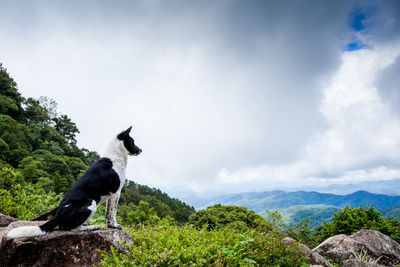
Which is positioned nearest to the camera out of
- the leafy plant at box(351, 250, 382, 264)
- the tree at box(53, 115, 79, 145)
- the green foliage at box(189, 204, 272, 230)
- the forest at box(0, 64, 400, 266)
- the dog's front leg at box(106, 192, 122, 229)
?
the forest at box(0, 64, 400, 266)

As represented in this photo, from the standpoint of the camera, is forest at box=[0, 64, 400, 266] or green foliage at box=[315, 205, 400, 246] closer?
forest at box=[0, 64, 400, 266]

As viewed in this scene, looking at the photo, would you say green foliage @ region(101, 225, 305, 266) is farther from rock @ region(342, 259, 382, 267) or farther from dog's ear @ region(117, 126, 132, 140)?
rock @ region(342, 259, 382, 267)

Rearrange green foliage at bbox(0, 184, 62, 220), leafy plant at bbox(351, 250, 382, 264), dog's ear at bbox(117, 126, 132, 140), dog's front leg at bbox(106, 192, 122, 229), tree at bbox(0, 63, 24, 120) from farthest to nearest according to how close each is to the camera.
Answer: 1. tree at bbox(0, 63, 24, 120)
2. green foliage at bbox(0, 184, 62, 220)
3. leafy plant at bbox(351, 250, 382, 264)
4. dog's ear at bbox(117, 126, 132, 140)
5. dog's front leg at bbox(106, 192, 122, 229)

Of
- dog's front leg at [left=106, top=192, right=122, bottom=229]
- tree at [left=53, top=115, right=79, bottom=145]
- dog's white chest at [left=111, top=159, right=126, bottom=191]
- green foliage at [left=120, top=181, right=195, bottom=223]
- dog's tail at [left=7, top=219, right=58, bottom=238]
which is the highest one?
tree at [left=53, top=115, right=79, bottom=145]

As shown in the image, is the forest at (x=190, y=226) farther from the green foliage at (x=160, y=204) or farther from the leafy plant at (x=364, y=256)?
the green foliage at (x=160, y=204)

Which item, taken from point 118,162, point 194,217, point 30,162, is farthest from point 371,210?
point 30,162

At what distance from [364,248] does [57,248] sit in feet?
30.4

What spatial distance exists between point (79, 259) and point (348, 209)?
39.4 ft

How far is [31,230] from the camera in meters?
3.84

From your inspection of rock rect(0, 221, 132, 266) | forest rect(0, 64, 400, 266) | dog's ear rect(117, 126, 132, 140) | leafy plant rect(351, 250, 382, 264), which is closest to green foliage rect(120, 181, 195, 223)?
forest rect(0, 64, 400, 266)

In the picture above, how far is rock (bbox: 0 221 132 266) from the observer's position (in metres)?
3.81

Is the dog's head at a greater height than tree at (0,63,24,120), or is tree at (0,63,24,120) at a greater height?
tree at (0,63,24,120)

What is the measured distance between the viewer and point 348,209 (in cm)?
1089

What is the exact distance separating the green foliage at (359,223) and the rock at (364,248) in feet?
5.91
